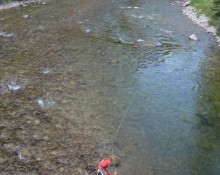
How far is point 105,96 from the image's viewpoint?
12820mm

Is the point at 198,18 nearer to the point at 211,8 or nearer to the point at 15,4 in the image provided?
the point at 211,8

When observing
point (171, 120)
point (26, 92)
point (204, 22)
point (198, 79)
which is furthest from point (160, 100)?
point (204, 22)

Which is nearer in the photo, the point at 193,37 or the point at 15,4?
the point at 193,37

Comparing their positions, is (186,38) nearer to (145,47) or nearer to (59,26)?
(145,47)

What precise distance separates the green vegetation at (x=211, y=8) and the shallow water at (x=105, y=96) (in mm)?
1392

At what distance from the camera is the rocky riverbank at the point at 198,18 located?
72.4 ft

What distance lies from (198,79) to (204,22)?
35.3 ft

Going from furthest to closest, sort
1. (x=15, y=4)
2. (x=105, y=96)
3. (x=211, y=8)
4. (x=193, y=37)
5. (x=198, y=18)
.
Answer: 1. (x=15, y=4)
2. (x=198, y=18)
3. (x=211, y=8)
4. (x=193, y=37)
5. (x=105, y=96)

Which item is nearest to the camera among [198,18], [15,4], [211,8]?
[211,8]

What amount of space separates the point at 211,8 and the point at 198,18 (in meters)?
1.82

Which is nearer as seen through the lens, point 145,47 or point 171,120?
point 171,120

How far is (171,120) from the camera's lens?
11.6 m

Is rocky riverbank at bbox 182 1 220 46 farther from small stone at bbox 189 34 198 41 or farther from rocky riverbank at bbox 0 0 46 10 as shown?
rocky riverbank at bbox 0 0 46 10

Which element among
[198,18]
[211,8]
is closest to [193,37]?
[211,8]
